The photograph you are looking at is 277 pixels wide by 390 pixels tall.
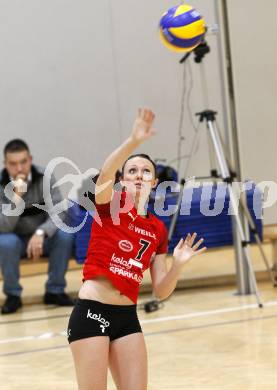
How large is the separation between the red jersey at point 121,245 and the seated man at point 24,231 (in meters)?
3.58

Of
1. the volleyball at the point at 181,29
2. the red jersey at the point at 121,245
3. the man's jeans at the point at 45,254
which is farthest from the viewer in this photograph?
the man's jeans at the point at 45,254

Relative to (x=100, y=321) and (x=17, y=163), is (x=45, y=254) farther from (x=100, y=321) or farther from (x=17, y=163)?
(x=100, y=321)

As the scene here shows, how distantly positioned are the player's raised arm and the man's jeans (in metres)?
3.79

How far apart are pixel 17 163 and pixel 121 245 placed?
384 cm

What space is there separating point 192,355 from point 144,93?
16.6 ft

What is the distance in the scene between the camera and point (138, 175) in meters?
3.87

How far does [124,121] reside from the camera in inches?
391

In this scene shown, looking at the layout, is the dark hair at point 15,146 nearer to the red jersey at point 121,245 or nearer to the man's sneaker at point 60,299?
the man's sneaker at point 60,299

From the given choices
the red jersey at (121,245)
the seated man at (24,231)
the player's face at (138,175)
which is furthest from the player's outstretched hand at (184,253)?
the seated man at (24,231)

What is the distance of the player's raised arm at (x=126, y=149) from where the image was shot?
3361 millimetres

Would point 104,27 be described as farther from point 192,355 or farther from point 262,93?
point 192,355

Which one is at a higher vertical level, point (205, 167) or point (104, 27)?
point (104, 27)

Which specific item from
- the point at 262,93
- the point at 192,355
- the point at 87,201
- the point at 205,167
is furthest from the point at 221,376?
the point at 262,93

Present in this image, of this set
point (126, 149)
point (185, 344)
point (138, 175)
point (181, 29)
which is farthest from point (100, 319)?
point (181, 29)
